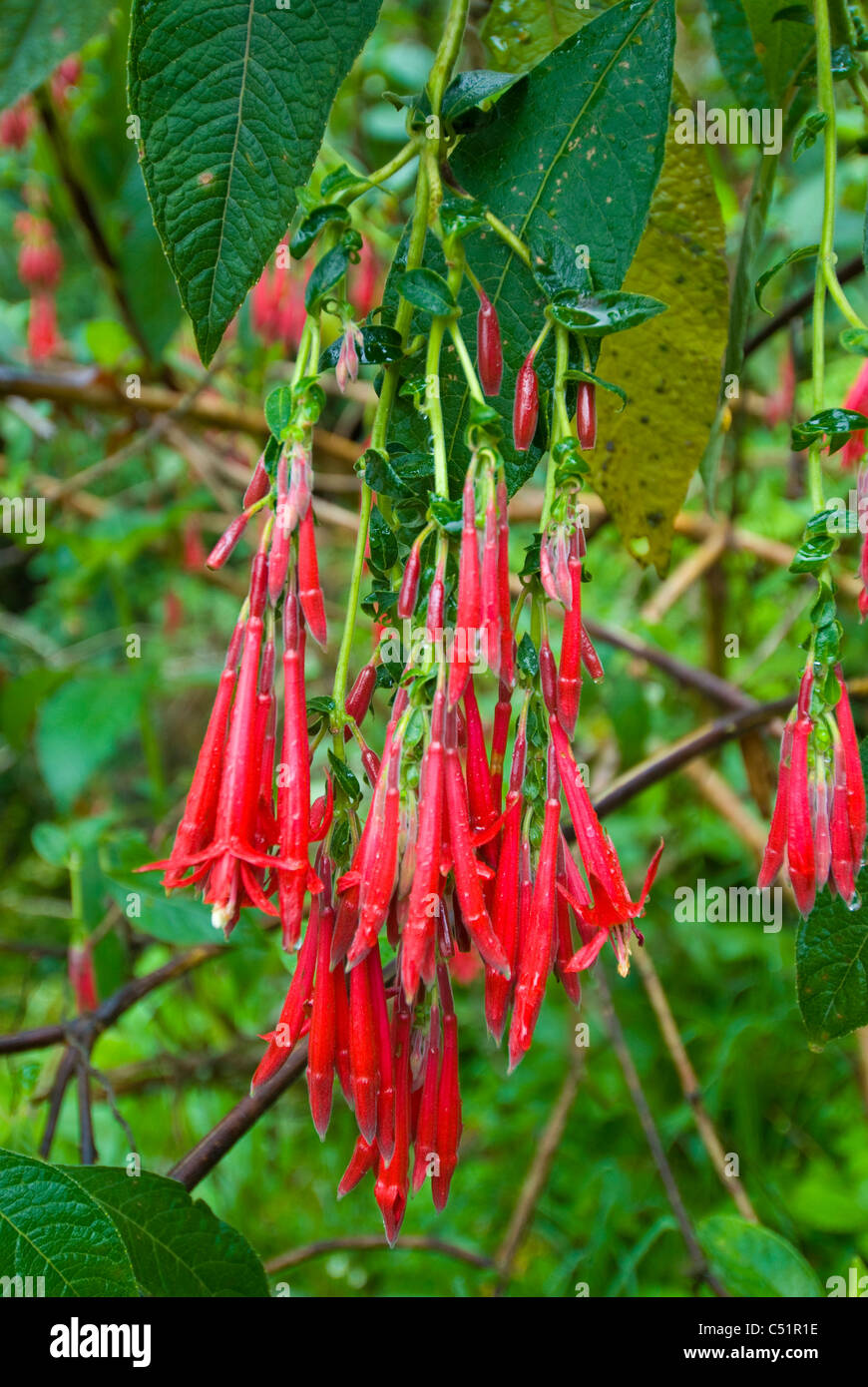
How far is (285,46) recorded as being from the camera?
0.36 m

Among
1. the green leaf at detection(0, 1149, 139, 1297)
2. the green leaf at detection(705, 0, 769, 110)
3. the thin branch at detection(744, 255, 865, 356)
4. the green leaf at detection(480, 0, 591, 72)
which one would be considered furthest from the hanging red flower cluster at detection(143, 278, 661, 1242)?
the thin branch at detection(744, 255, 865, 356)

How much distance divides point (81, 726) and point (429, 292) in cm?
106

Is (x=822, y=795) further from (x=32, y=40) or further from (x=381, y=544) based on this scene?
(x=32, y=40)

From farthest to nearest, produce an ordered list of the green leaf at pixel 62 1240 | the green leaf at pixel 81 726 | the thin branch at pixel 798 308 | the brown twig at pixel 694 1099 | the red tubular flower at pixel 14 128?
the red tubular flower at pixel 14 128, the green leaf at pixel 81 726, the brown twig at pixel 694 1099, the thin branch at pixel 798 308, the green leaf at pixel 62 1240

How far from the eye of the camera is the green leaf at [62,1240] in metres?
0.41

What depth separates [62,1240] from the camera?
41 centimetres

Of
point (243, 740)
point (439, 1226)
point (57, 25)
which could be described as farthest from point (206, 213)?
point (439, 1226)

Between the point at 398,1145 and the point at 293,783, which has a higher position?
the point at 293,783

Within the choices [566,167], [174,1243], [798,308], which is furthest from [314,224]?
[798,308]

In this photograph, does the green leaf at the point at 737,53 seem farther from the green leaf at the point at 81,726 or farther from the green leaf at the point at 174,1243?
the green leaf at the point at 81,726

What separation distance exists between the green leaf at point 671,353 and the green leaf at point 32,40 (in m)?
0.33

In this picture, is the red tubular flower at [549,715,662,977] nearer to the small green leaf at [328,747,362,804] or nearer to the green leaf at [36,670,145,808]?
the small green leaf at [328,747,362,804]

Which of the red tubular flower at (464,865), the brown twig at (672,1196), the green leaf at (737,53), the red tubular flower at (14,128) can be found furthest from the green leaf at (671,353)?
the red tubular flower at (14,128)

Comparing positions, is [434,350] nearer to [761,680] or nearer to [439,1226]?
[761,680]
